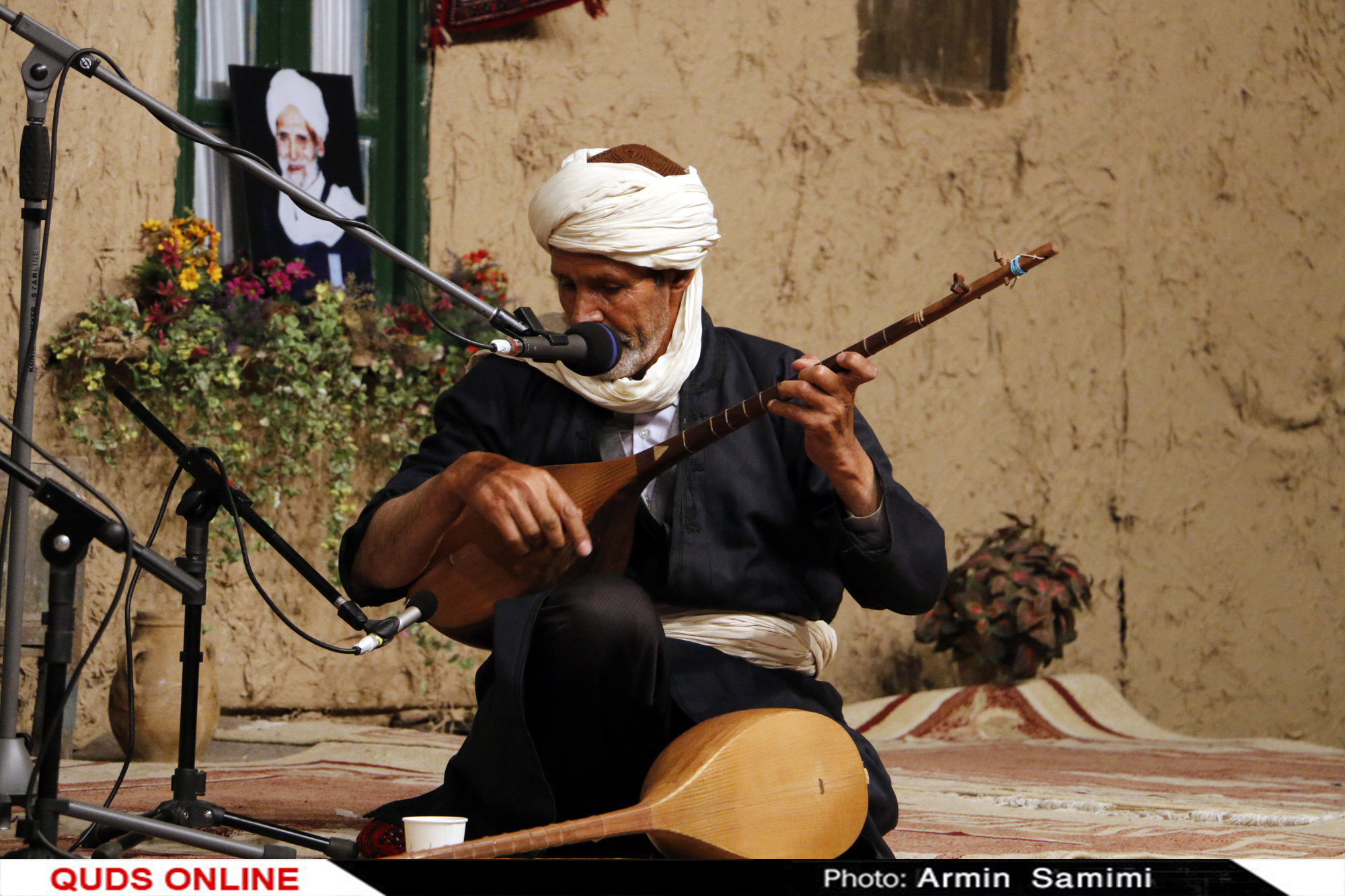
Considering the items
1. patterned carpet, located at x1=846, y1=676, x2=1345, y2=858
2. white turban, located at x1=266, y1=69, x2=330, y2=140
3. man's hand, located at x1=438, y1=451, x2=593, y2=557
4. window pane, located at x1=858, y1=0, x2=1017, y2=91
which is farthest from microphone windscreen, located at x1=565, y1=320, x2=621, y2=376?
window pane, located at x1=858, y1=0, x2=1017, y2=91

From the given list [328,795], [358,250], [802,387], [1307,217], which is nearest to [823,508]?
[802,387]

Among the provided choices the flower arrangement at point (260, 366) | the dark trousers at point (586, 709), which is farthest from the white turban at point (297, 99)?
the dark trousers at point (586, 709)

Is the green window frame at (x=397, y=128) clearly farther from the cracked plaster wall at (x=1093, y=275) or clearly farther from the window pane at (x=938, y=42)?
the window pane at (x=938, y=42)

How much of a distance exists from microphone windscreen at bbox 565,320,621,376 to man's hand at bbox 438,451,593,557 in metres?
0.17

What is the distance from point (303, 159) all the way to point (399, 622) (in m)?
2.70

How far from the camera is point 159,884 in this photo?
4.44 feet

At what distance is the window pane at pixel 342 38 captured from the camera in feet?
13.3

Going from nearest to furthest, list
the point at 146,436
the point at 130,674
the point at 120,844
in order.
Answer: the point at 120,844 → the point at 130,674 → the point at 146,436

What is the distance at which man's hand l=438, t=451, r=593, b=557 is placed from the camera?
5.65ft

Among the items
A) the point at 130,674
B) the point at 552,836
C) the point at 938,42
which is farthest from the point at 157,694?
the point at 938,42

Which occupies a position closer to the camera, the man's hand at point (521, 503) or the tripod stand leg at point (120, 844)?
the tripod stand leg at point (120, 844)

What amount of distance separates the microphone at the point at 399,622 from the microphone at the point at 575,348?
335 mm

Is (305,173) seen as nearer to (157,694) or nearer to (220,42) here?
(220,42)

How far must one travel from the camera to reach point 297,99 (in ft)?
13.0
